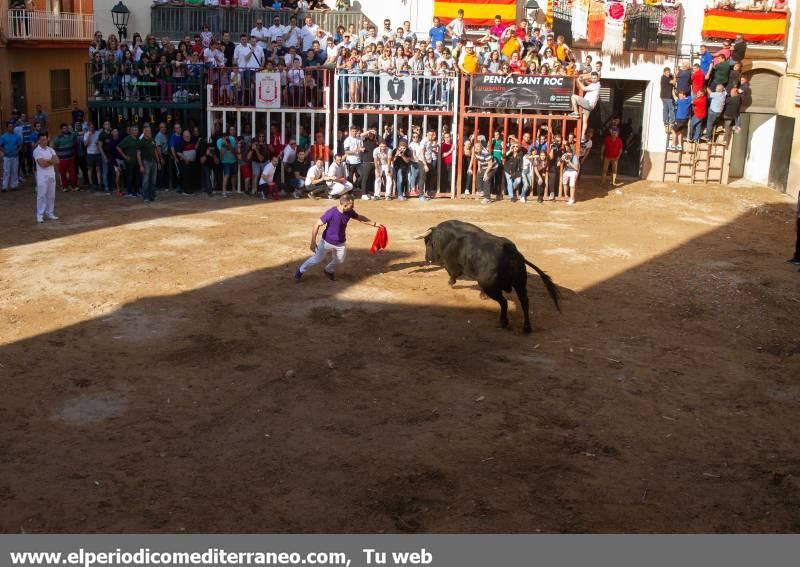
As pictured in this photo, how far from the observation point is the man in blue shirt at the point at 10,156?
21.0m

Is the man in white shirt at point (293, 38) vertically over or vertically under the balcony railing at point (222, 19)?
under

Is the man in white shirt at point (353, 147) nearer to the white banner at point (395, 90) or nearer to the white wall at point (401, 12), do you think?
the white banner at point (395, 90)

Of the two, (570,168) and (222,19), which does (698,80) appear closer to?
(570,168)

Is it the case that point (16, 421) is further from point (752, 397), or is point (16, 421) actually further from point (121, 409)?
point (752, 397)

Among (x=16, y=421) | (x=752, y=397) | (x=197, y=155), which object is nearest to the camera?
(x=16, y=421)

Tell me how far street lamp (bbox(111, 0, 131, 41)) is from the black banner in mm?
11240

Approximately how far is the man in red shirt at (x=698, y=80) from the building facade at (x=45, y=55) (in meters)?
20.3

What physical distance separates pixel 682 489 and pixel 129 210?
47.4ft

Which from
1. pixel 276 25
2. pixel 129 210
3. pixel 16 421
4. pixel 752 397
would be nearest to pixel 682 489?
pixel 752 397

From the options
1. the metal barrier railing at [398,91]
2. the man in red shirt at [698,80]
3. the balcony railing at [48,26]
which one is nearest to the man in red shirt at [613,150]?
the man in red shirt at [698,80]

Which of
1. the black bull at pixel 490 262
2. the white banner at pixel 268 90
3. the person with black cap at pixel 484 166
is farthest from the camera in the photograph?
the white banner at pixel 268 90

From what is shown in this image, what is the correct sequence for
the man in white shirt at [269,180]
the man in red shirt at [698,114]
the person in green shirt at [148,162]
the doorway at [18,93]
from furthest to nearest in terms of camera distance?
the doorway at [18,93] → the man in red shirt at [698,114] → the man in white shirt at [269,180] → the person in green shirt at [148,162]

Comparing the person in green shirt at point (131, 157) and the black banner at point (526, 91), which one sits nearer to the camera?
the person in green shirt at point (131, 157)

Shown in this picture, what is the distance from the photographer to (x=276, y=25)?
81.9 ft
